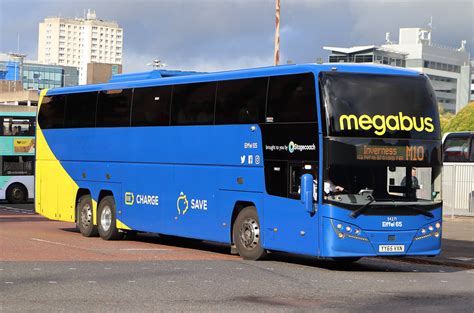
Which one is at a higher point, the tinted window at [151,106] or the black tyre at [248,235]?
the tinted window at [151,106]

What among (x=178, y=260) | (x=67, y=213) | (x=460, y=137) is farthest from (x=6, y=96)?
(x=178, y=260)

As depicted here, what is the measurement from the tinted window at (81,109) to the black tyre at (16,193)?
22.7 m

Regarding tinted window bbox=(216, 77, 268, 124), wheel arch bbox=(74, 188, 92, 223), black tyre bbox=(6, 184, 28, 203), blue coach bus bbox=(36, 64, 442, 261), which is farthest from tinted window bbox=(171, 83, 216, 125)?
black tyre bbox=(6, 184, 28, 203)

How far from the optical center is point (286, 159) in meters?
18.8

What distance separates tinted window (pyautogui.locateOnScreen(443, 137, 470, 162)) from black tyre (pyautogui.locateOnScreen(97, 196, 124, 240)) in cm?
2312

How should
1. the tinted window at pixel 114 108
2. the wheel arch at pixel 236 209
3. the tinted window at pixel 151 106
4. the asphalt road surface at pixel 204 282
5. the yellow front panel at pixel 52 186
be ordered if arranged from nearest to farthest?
the asphalt road surface at pixel 204 282, the wheel arch at pixel 236 209, the tinted window at pixel 151 106, the tinted window at pixel 114 108, the yellow front panel at pixel 52 186

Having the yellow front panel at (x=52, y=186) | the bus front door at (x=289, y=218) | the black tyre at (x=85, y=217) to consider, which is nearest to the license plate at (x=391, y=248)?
the bus front door at (x=289, y=218)

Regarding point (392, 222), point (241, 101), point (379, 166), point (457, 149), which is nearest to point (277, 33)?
point (457, 149)

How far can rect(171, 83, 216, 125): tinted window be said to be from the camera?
21.2m

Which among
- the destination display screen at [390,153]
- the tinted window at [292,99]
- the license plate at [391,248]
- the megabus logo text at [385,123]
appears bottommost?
the license plate at [391,248]

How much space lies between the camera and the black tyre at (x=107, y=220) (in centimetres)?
2492

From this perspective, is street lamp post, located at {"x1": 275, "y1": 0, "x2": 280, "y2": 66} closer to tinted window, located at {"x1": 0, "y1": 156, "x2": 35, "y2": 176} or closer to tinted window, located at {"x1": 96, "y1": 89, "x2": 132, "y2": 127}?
tinted window, located at {"x1": 96, "y1": 89, "x2": 132, "y2": 127}

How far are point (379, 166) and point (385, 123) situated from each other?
0.80 meters

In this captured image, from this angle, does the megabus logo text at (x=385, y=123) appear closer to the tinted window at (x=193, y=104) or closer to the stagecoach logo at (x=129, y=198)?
the tinted window at (x=193, y=104)
